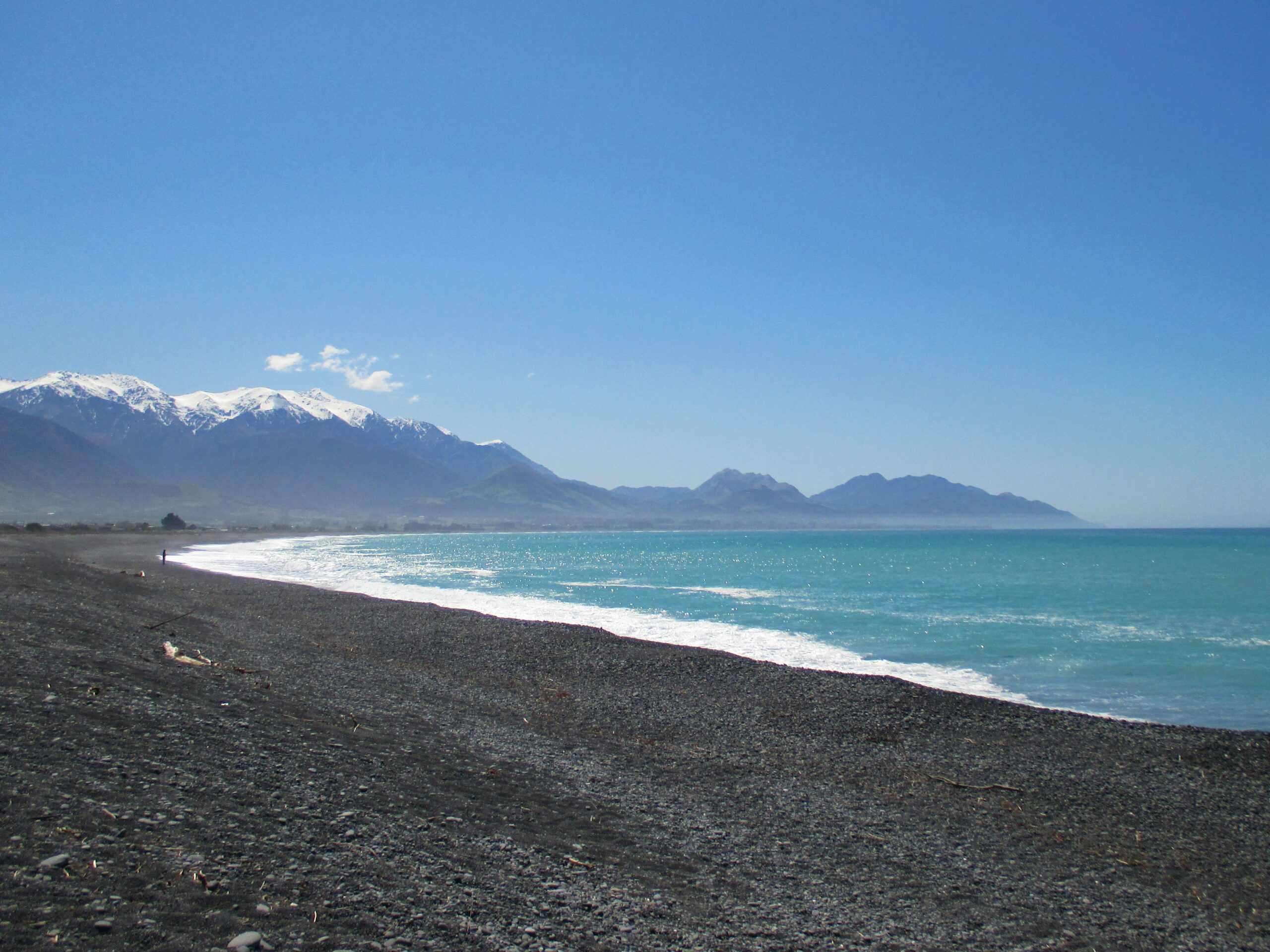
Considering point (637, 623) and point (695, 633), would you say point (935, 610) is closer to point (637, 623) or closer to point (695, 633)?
point (695, 633)

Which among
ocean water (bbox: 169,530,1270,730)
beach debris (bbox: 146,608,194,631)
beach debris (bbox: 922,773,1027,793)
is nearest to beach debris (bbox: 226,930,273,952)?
beach debris (bbox: 922,773,1027,793)

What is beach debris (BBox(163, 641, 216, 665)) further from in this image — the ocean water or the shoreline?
the ocean water

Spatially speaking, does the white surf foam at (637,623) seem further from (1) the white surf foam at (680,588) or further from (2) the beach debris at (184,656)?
(2) the beach debris at (184,656)

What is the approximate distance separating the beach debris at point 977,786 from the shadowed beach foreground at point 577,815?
42 millimetres

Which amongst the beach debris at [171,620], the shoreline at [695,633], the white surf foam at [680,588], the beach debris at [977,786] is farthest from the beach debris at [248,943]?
the white surf foam at [680,588]

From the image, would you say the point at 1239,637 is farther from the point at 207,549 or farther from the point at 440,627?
the point at 207,549

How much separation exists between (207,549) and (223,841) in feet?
303

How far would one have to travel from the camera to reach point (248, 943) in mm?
4980

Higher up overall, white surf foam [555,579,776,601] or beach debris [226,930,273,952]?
beach debris [226,930,273,952]

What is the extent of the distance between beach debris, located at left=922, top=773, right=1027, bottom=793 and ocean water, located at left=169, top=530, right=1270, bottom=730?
816 cm

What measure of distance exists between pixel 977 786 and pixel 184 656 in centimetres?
1480

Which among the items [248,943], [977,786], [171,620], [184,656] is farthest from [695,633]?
[248,943]

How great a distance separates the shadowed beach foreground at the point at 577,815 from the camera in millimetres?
5828

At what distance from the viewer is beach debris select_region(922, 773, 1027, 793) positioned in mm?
11594
